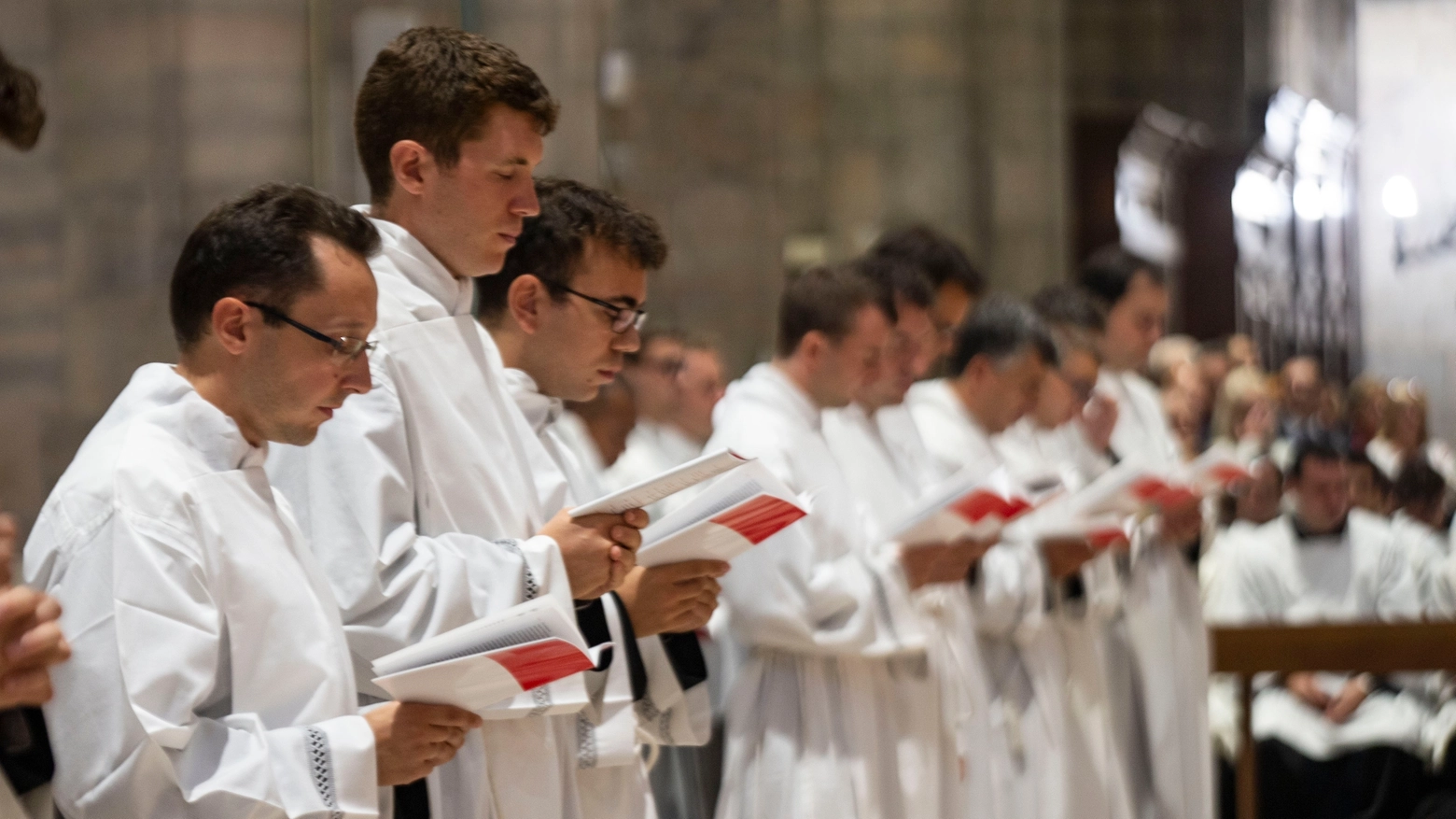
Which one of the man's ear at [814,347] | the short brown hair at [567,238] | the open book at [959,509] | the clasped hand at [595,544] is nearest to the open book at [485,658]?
the clasped hand at [595,544]

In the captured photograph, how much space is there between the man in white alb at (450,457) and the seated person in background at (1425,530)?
5.90m

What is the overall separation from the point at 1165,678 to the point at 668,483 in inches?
160

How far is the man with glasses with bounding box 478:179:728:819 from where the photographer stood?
11.1ft

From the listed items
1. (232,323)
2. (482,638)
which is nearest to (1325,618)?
(482,638)

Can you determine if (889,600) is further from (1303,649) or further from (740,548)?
(1303,649)

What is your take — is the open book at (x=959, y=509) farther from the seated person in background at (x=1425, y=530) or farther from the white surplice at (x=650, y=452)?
the seated person in background at (x=1425, y=530)

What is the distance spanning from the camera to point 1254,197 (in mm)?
14797

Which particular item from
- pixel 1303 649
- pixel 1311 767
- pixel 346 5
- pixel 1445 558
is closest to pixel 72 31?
pixel 346 5

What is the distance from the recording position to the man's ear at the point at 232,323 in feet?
8.54

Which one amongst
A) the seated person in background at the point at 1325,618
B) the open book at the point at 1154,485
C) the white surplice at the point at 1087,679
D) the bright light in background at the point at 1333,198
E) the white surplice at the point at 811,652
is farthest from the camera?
the bright light in background at the point at 1333,198

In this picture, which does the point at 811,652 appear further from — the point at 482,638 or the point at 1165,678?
the point at 1165,678

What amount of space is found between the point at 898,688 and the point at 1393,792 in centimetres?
345

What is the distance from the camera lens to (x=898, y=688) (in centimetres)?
474

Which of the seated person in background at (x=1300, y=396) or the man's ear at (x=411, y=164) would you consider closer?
the man's ear at (x=411, y=164)
